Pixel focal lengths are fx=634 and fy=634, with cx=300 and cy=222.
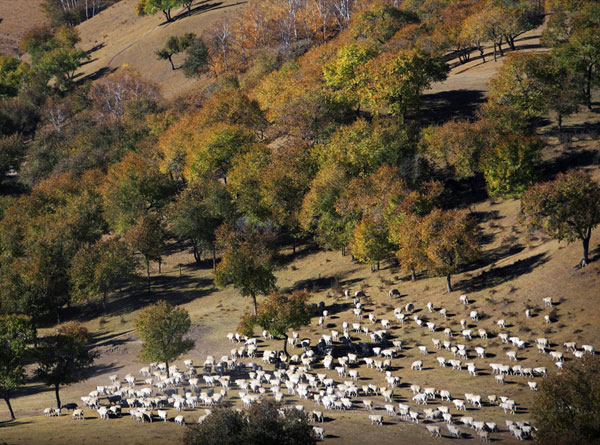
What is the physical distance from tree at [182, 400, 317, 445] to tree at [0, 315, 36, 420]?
93.5 feet

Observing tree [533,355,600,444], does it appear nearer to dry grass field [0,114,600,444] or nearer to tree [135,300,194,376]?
dry grass field [0,114,600,444]

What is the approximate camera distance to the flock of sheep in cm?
4912

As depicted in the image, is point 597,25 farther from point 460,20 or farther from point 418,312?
point 418,312

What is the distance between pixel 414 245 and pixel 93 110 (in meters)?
146

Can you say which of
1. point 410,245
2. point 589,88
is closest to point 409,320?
point 410,245

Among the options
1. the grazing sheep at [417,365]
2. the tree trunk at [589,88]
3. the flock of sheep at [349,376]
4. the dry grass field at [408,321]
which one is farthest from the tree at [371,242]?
the tree trunk at [589,88]

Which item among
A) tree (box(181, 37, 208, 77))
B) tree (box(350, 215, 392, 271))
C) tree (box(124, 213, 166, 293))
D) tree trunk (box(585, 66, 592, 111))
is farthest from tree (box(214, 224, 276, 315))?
tree (box(181, 37, 208, 77))

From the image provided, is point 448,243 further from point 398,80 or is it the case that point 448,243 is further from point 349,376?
point 398,80

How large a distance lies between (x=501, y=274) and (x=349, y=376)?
2335 centimetres

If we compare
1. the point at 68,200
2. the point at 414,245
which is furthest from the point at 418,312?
the point at 68,200

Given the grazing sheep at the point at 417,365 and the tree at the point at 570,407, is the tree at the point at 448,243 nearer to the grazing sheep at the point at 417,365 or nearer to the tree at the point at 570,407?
the grazing sheep at the point at 417,365

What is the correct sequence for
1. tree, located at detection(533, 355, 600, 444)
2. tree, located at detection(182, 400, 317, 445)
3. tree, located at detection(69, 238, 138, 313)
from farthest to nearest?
1. tree, located at detection(69, 238, 138, 313)
2. tree, located at detection(182, 400, 317, 445)
3. tree, located at detection(533, 355, 600, 444)

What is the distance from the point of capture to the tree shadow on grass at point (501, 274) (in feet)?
230

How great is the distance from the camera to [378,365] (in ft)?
198
